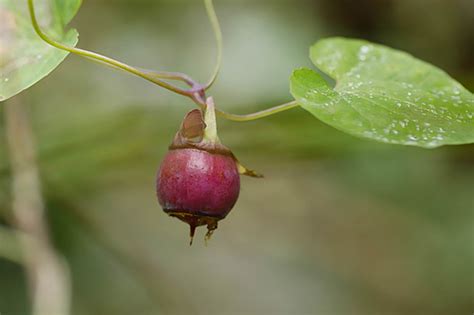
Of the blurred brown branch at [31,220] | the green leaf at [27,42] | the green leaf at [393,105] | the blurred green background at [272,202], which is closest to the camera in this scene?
the green leaf at [393,105]

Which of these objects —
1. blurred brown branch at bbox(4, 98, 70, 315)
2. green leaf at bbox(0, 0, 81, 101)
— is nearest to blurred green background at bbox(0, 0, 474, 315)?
blurred brown branch at bbox(4, 98, 70, 315)

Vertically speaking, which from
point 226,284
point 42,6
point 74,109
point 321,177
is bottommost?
point 226,284

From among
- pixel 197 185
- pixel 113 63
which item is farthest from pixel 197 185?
pixel 113 63

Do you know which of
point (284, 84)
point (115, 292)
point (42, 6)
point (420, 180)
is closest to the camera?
point (42, 6)

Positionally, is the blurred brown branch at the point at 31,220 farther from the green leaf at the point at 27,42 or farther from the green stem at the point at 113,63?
the green stem at the point at 113,63

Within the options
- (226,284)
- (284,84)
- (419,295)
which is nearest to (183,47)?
(284,84)

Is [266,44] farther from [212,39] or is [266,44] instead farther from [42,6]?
[42,6]

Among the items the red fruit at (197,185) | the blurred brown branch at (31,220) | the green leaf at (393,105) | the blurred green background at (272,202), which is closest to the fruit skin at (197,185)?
the red fruit at (197,185)
